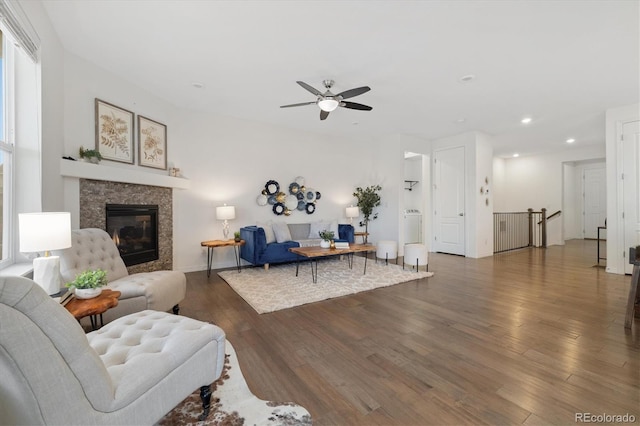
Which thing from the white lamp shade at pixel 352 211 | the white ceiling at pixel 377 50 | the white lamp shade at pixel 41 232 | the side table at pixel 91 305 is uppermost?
the white ceiling at pixel 377 50

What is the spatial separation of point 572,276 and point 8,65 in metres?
7.42

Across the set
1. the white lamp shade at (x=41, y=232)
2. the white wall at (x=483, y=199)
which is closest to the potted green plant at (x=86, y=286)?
the white lamp shade at (x=41, y=232)

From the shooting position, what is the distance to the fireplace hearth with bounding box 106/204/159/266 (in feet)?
12.5

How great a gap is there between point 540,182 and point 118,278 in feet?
35.8

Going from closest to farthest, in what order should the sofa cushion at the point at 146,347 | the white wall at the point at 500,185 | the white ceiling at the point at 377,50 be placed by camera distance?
the sofa cushion at the point at 146,347 < the white ceiling at the point at 377,50 < the white wall at the point at 500,185

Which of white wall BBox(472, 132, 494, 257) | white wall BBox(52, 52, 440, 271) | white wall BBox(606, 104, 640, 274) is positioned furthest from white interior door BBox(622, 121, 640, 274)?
white wall BBox(52, 52, 440, 271)

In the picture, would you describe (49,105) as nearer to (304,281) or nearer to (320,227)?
(304,281)

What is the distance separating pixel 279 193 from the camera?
5.80 m

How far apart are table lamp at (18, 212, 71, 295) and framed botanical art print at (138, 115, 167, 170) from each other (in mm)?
2616

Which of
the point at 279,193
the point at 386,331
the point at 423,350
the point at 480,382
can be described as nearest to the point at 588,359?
the point at 480,382

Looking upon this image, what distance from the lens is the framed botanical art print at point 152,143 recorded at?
13.7ft

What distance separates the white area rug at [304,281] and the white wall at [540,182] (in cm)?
654

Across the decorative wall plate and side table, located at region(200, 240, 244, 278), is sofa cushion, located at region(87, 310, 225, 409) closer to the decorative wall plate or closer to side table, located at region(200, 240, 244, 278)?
side table, located at region(200, 240, 244, 278)

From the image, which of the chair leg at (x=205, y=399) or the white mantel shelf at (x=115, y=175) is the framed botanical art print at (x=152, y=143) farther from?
the chair leg at (x=205, y=399)
